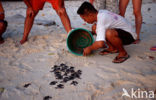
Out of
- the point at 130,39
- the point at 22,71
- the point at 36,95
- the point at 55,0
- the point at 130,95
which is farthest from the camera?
the point at 55,0

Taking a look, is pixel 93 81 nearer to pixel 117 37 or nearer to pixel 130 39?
pixel 117 37

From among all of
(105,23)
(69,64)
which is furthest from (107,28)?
(69,64)

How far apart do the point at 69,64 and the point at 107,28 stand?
0.81 metres

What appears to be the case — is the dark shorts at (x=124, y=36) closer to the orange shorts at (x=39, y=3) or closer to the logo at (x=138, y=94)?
the logo at (x=138, y=94)

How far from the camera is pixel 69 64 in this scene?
234 cm

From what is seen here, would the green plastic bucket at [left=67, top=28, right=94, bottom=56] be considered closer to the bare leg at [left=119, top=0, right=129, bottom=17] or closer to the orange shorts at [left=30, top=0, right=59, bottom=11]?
the orange shorts at [left=30, top=0, right=59, bottom=11]

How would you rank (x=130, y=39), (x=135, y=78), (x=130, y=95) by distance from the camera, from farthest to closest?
(x=130, y=39) < (x=135, y=78) < (x=130, y=95)

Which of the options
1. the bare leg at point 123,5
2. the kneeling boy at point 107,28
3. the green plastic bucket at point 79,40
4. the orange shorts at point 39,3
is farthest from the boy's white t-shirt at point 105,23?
the orange shorts at point 39,3

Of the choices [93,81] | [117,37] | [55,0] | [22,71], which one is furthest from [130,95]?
[55,0]

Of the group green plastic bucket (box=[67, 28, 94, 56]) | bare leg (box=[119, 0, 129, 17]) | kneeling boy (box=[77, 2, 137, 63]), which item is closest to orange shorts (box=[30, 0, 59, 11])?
green plastic bucket (box=[67, 28, 94, 56])

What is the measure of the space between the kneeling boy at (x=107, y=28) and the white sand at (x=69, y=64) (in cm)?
26

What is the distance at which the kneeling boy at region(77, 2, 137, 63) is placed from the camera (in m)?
2.06

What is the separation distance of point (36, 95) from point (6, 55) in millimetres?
1363

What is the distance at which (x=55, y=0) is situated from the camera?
286 cm
